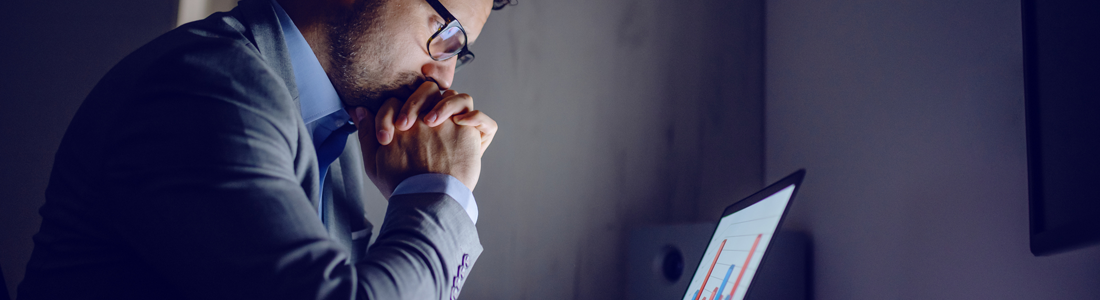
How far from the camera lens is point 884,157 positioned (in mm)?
885

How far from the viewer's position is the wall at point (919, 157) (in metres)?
0.60

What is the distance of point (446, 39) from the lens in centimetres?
99

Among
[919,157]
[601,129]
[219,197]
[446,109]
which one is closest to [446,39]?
[446,109]

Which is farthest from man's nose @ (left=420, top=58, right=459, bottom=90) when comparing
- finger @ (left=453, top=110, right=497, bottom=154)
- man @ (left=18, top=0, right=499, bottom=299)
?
man @ (left=18, top=0, right=499, bottom=299)

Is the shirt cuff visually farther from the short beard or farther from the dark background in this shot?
the dark background

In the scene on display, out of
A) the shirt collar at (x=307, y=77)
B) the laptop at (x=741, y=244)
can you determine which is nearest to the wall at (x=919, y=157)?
the laptop at (x=741, y=244)

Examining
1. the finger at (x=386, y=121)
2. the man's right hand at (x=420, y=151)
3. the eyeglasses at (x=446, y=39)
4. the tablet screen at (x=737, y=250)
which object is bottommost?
the tablet screen at (x=737, y=250)

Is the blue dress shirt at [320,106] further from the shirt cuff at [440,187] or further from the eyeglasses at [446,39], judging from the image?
the eyeglasses at [446,39]

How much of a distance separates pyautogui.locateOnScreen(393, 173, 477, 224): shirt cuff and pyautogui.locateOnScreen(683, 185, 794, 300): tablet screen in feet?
1.29

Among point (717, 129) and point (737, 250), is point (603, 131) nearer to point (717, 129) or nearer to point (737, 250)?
point (717, 129)

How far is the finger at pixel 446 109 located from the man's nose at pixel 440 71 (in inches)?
4.3

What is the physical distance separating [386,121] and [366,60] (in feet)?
0.45

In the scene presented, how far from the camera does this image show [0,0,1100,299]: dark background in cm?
65

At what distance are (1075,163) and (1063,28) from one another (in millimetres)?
121
